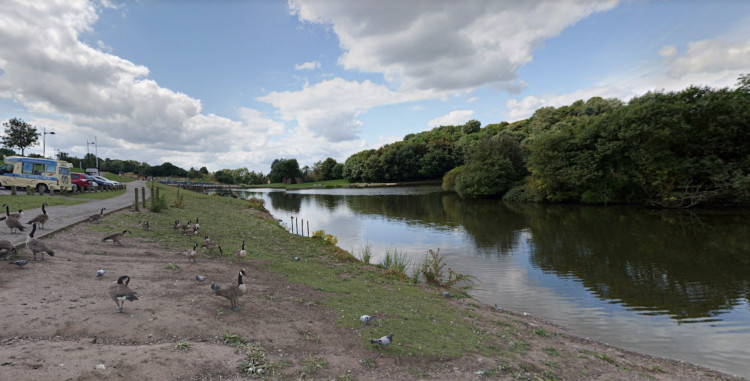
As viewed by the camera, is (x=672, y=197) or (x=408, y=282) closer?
(x=408, y=282)

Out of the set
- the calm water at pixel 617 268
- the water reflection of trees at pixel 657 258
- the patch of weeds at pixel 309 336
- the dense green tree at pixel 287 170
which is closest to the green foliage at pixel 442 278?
the calm water at pixel 617 268

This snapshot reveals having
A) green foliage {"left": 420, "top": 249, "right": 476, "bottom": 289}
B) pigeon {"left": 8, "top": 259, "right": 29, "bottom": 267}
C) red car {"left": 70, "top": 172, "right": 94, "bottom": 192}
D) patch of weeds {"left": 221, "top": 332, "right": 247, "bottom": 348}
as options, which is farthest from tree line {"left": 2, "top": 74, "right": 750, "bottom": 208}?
pigeon {"left": 8, "top": 259, "right": 29, "bottom": 267}

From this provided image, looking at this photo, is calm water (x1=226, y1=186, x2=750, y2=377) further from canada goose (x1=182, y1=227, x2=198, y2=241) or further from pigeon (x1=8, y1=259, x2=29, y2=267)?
pigeon (x1=8, y1=259, x2=29, y2=267)

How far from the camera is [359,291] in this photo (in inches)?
496

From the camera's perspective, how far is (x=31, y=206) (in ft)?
71.6

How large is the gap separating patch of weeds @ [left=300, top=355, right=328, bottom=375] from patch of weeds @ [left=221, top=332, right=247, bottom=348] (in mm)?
1386

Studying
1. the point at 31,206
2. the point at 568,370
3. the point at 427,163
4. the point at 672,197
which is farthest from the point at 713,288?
the point at 427,163

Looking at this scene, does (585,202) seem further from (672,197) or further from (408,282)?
(408,282)

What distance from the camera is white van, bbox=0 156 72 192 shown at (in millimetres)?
31234

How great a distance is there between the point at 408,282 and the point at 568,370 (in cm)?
852

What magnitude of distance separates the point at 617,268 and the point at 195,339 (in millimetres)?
20976

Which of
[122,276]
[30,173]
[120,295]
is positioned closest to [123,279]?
[122,276]

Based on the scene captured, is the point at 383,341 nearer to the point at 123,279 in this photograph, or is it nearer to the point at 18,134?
the point at 123,279

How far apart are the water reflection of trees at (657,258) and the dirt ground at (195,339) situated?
6.12 m
